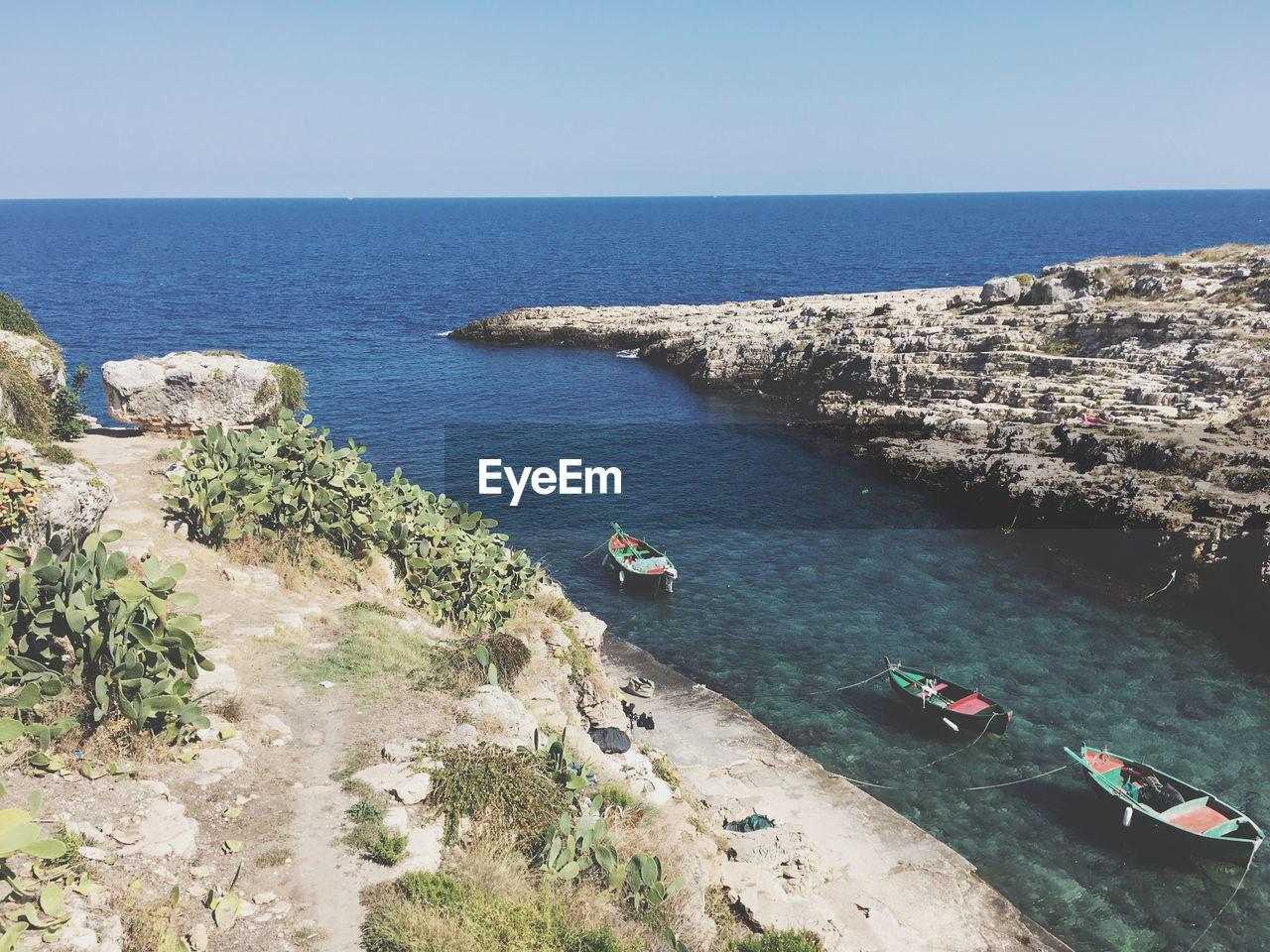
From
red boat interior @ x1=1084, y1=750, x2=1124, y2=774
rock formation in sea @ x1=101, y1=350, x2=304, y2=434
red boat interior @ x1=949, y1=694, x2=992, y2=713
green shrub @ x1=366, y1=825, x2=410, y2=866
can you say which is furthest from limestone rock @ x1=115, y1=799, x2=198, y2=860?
red boat interior @ x1=1084, y1=750, x2=1124, y2=774

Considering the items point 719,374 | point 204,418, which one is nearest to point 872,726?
point 204,418

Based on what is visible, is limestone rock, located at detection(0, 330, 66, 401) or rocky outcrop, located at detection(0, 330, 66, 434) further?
limestone rock, located at detection(0, 330, 66, 401)

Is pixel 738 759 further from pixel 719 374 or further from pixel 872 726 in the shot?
pixel 719 374

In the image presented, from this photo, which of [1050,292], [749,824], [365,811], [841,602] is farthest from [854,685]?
[1050,292]

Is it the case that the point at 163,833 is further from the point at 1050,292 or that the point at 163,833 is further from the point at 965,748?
the point at 1050,292

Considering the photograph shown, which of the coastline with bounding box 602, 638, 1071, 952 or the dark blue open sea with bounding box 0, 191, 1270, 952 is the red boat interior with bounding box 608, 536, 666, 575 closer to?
the dark blue open sea with bounding box 0, 191, 1270, 952

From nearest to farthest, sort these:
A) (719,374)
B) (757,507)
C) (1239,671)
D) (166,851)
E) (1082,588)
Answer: (166,851)
(1239,671)
(1082,588)
(757,507)
(719,374)

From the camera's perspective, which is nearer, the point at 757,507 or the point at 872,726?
the point at 872,726

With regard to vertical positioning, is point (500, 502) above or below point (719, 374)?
below

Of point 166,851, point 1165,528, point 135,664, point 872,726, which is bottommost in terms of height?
point 872,726
